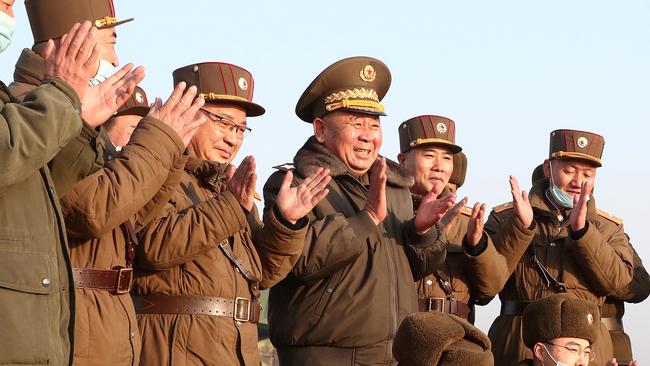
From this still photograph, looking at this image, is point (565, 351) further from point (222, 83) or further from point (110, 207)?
point (110, 207)

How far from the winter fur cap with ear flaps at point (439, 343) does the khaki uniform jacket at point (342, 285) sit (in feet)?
8.24

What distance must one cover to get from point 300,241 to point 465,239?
8.06ft

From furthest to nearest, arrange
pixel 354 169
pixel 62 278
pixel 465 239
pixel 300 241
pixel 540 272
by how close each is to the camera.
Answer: pixel 540 272 → pixel 465 239 → pixel 354 169 → pixel 300 241 → pixel 62 278

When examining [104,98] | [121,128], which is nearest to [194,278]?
[121,128]

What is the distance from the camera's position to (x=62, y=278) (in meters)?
4.86

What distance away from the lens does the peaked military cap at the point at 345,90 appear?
868cm

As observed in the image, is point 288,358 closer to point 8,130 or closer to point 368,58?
point 368,58

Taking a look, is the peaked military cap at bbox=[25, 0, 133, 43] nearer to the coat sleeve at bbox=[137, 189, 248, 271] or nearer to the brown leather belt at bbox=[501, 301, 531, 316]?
the coat sleeve at bbox=[137, 189, 248, 271]

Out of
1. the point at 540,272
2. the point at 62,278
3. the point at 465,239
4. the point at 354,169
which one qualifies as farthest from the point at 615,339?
the point at 62,278

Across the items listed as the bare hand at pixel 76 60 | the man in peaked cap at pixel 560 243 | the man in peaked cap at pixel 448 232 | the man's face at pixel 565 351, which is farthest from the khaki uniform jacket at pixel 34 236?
the man in peaked cap at pixel 560 243

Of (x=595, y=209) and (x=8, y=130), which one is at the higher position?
(x=8, y=130)

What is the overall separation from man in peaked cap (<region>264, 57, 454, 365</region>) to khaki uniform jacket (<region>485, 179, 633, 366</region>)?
4.84ft

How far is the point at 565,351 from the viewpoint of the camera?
7.58 metres

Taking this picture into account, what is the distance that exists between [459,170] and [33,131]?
7345 mm
